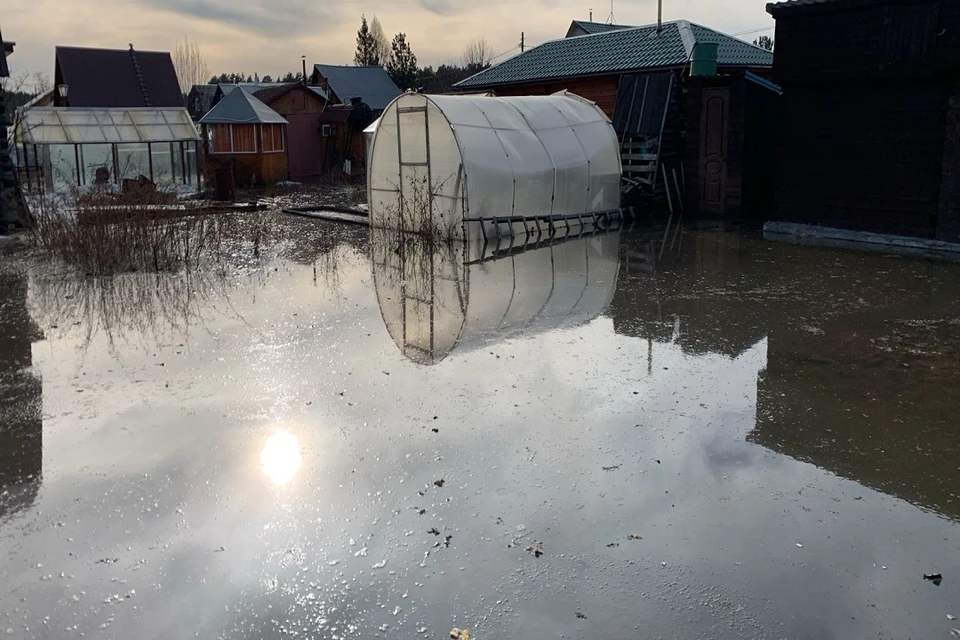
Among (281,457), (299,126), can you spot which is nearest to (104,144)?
(299,126)

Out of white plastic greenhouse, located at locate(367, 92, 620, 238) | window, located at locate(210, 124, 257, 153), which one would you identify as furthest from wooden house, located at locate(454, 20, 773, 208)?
window, located at locate(210, 124, 257, 153)

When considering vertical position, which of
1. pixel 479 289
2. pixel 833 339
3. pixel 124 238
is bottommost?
pixel 833 339

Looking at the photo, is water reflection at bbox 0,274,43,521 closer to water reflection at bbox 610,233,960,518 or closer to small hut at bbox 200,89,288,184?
water reflection at bbox 610,233,960,518

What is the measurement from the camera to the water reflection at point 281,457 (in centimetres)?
491

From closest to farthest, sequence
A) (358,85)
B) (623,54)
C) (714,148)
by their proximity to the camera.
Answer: (714,148)
(623,54)
(358,85)

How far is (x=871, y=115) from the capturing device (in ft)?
43.9

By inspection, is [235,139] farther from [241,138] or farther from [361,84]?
[361,84]

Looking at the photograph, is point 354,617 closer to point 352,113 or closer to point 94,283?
point 94,283

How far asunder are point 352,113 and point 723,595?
104 feet

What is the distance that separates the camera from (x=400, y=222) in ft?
47.5

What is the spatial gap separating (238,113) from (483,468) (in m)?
26.9

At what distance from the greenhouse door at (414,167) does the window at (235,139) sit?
1615cm

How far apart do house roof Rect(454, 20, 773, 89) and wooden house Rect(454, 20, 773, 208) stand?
25mm

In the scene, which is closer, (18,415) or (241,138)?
(18,415)
